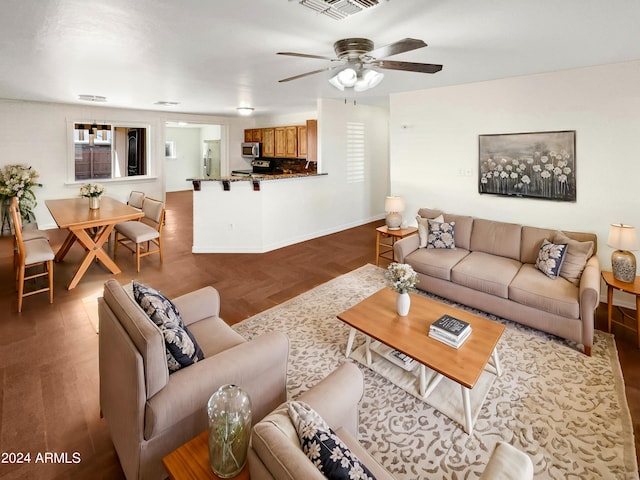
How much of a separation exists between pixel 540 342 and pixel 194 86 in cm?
521

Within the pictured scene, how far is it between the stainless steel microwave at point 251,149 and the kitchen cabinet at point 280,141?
0.63m

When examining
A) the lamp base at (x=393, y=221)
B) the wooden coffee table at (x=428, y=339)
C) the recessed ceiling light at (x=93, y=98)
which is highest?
the recessed ceiling light at (x=93, y=98)

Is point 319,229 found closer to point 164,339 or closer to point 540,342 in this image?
point 540,342

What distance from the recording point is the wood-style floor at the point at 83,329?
188 centimetres

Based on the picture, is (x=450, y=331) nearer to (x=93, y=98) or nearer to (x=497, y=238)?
(x=497, y=238)

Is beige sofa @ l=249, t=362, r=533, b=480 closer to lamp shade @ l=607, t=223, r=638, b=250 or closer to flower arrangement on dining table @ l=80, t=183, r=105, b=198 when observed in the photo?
lamp shade @ l=607, t=223, r=638, b=250

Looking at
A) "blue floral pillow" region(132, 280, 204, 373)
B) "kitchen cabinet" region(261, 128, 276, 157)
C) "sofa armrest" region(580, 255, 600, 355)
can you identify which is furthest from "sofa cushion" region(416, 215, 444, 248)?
"kitchen cabinet" region(261, 128, 276, 157)

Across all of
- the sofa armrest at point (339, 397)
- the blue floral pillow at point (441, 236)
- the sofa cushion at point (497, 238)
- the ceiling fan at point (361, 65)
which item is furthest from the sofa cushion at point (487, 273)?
the sofa armrest at point (339, 397)

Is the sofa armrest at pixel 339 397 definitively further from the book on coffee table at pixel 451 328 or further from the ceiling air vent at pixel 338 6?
the ceiling air vent at pixel 338 6

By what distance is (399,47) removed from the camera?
2.14 metres

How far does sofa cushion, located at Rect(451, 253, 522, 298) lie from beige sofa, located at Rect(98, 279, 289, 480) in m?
2.31

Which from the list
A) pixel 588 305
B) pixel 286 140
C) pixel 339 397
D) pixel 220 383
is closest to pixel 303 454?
pixel 339 397

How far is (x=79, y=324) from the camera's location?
3.19 meters

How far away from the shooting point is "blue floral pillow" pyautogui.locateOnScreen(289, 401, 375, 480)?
1.00m
